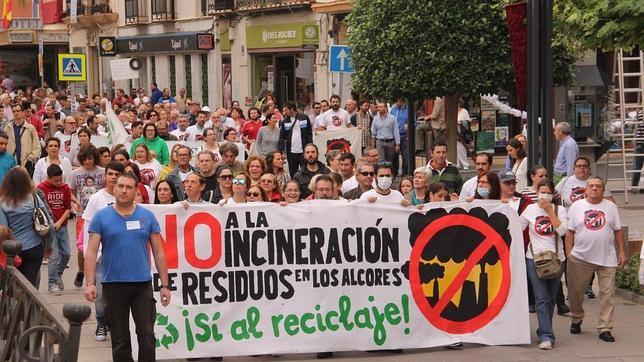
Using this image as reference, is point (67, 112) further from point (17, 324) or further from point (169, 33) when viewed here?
point (17, 324)

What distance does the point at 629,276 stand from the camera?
13914 mm

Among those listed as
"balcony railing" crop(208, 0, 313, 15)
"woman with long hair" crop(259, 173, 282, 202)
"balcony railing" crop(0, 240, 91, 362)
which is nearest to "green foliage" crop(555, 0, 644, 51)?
"woman with long hair" crop(259, 173, 282, 202)

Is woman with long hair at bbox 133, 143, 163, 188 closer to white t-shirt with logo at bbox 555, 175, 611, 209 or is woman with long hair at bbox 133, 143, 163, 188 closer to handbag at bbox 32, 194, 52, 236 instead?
handbag at bbox 32, 194, 52, 236

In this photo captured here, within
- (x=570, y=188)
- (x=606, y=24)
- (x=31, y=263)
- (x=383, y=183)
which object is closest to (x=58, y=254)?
(x=31, y=263)

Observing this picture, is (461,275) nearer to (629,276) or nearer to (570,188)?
(570,188)

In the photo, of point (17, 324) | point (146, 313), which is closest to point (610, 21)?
point (146, 313)

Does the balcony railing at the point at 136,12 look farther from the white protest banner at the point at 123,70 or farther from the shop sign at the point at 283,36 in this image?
the white protest banner at the point at 123,70

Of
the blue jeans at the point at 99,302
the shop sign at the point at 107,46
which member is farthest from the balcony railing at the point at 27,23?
the blue jeans at the point at 99,302

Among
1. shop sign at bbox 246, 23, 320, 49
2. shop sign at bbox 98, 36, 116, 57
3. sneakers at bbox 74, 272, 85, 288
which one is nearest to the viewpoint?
sneakers at bbox 74, 272, 85, 288

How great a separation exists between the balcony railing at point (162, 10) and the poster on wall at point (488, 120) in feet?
74.0

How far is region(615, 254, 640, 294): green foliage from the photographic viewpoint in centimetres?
1379

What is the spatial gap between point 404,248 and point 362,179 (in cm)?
199

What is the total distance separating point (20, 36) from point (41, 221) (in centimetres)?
6013

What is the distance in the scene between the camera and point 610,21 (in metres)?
12.4
